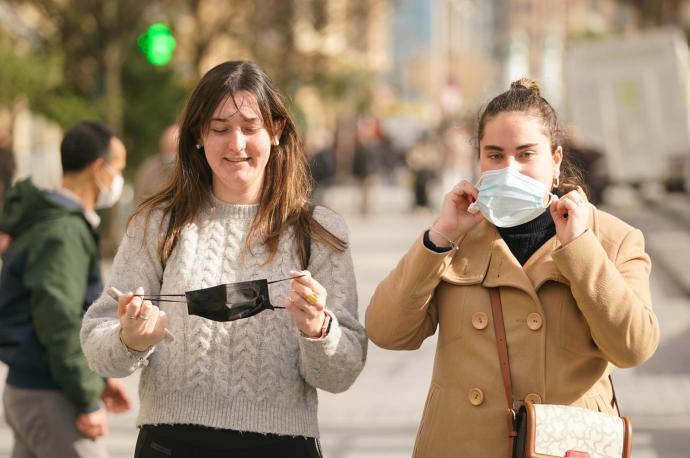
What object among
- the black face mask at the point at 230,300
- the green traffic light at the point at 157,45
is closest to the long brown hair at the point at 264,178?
the black face mask at the point at 230,300

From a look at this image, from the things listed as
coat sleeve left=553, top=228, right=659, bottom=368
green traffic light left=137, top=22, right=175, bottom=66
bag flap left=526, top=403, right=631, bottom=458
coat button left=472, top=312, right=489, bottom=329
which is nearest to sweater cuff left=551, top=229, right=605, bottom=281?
coat sleeve left=553, top=228, right=659, bottom=368

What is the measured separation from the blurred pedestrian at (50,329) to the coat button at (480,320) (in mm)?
1633

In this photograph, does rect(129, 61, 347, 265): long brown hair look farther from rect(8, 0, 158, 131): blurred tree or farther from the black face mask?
rect(8, 0, 158, 131): blurred tree

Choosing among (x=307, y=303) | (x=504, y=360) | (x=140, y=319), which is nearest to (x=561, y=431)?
(x=504, y=360)

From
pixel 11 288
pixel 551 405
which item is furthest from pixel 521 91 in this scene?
pixel 11 288

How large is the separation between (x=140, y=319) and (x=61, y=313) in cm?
129

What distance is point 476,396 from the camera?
132 inches

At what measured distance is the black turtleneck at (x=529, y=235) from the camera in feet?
11.4

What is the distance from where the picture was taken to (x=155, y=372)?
3.46 m

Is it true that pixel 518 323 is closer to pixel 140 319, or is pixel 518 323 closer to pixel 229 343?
pixel 229 343

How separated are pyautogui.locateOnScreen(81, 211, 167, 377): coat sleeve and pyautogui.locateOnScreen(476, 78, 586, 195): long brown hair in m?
0.94

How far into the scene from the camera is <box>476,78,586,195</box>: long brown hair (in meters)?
3.42

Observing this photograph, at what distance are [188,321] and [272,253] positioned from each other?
29 centimetres

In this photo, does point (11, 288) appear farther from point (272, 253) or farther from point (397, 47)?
point (397, 47)
